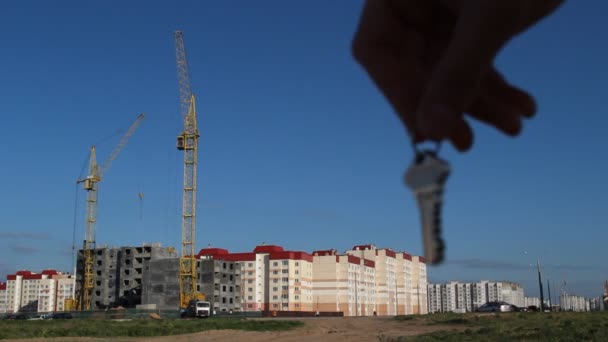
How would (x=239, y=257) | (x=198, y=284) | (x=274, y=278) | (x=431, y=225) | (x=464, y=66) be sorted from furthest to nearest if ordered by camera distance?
(x=239, y=257) < (x=274, y=278) < (x=198, y=284) < (x=464, y=66) < (x=431, y=225)

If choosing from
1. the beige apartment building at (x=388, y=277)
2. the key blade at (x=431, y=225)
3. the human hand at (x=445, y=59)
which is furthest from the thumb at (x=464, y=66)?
the beige apartment building at (x=388, y=277)

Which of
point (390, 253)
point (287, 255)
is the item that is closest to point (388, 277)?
point (390, 253)

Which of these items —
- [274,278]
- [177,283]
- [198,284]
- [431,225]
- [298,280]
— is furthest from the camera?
[298,280]

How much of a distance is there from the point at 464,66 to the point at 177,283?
131961mm

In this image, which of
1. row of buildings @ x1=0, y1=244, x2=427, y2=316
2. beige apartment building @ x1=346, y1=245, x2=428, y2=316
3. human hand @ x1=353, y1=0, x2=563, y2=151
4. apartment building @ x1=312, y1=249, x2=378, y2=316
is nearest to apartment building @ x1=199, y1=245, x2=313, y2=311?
row of buildings @ x1=0, y1=244, x2=427, y2=316

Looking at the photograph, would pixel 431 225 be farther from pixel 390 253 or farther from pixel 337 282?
pixel 390 253

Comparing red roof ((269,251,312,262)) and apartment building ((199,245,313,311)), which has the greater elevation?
red roof ((269,251,312,262))

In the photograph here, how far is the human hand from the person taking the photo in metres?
1.21

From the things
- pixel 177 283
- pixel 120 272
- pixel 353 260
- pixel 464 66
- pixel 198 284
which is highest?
pixel 353 260

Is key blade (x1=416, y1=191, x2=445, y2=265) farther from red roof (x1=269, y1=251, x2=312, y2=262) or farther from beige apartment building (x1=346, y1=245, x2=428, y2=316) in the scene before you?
beige apartment building (x1=346, y1=245, x2=428, y2=316)

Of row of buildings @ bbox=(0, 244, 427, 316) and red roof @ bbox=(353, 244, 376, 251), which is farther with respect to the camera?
red roof @ bbox=(353, 244, 376, 251)

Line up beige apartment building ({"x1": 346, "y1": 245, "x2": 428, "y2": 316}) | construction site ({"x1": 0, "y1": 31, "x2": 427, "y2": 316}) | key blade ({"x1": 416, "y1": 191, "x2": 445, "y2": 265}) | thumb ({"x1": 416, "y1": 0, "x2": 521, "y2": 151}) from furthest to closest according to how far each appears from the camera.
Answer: beige apartment building ({"x1": 346, "y1": 245, "x2": 428, "y2": 316}) < construction site ({"x1": 0, "y1": 31, "x2": 427, "y2": 316}) < thumb ({"x1": 416, "y1": 0, "x2": 521, "y2": 151}) < key blade ({"x1": 416, "y1": 191, "x2": 445, "y2": 265})

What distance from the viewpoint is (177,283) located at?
12900cm

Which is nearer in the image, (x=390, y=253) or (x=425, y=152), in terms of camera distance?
(x=425, y=152)
